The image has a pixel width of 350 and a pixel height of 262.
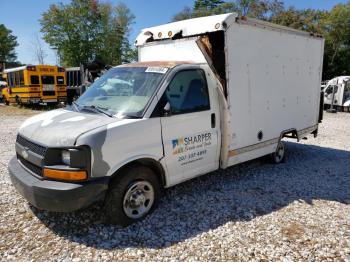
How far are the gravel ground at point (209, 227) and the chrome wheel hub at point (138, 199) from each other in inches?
6.0

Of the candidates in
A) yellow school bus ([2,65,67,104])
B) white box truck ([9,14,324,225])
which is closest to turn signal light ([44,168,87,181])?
white box truck ([9,14,324,225])

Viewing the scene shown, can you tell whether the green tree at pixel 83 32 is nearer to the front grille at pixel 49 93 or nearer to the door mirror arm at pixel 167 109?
the front grille at pixel 49 93

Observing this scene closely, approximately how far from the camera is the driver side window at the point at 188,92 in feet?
13.5

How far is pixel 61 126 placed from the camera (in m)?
3.57

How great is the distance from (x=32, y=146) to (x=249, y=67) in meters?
3.75

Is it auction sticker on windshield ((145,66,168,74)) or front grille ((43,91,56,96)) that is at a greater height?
auction sticker on windshield ((145,66,168,74))

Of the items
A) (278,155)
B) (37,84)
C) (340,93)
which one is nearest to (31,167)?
(278,155)

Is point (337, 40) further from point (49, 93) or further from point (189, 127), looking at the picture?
point (189, 127)

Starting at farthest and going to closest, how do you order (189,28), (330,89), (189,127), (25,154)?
1. (330,89)
2. (189,28)
3. (189,127)
4. (25,154)

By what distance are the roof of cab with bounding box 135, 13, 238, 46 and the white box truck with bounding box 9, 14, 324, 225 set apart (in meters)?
0.02

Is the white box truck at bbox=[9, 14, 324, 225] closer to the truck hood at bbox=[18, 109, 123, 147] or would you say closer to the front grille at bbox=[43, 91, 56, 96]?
the truck hood at bbox=[18, 109, 123, 147]

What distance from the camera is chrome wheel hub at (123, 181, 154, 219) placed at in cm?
379

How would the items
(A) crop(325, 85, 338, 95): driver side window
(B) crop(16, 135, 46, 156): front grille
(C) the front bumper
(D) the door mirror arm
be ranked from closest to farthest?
(C) the front bumper → (B) crop(16, 135, 46, 156): front grille → (D) the door mirror arm → (A) crop(325, 85, 338, 95): driver side window

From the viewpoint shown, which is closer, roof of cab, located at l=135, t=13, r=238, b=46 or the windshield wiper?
the windshield wiper
